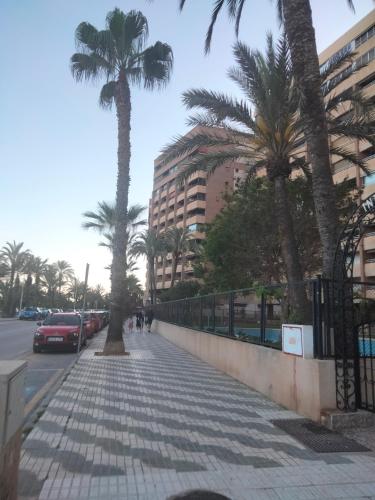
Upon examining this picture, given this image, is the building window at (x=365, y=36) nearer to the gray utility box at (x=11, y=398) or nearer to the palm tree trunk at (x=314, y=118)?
the palm tree trunk at (x=314, y=118)

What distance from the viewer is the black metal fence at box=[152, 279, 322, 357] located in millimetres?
7880

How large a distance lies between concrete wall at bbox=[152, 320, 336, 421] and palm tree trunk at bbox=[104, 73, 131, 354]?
12.6 feet

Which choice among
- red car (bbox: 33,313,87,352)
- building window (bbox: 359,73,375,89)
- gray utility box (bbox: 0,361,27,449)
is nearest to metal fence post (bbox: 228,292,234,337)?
red car (bbox: 33,313,87,352)

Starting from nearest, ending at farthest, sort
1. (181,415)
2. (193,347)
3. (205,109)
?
(181,415) → (205,109) → (193,347)

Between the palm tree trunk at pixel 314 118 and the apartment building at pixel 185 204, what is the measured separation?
5473 cm

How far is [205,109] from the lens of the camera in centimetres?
1319

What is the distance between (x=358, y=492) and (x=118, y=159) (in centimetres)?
1351

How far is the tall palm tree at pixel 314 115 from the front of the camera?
8188 millimetres

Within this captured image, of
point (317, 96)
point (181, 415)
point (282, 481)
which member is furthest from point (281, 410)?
point (317, 96)

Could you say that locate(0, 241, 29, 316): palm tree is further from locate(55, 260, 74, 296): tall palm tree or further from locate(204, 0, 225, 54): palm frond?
locate(204, 0, 225, 54): palm frond

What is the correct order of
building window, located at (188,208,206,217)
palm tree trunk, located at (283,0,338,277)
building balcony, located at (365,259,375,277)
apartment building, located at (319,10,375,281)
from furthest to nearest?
1. building window, located at (188,208,206,217)
2. apartment building, located at (319,10,375,281)
3. building balcony, located at (365,259,375,277)
4. palm tree trunk, located at (283,0,338,277)

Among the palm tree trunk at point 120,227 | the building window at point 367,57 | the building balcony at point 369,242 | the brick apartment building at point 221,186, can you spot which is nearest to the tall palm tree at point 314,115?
the palm tree trunk at point 120,227

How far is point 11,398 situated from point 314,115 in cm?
779

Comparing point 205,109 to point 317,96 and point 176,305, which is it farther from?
point 176,305
